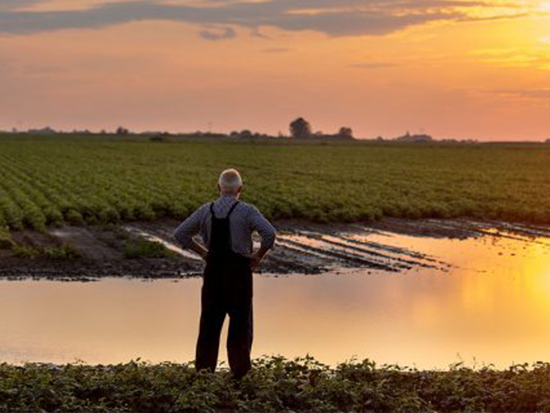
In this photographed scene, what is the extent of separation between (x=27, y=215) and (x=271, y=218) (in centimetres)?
653

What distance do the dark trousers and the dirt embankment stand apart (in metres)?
8.77

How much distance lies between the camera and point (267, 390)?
8.88 metres

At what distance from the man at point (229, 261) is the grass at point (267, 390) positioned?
0.86 feet

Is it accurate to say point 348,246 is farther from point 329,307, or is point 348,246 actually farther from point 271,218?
point 329,307

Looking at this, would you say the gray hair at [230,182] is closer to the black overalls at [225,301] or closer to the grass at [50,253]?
the black overalls at [225,301]

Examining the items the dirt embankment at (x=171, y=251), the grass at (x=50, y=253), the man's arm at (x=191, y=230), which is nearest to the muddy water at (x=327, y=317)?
the dirt embankment at (x=171, y=251)

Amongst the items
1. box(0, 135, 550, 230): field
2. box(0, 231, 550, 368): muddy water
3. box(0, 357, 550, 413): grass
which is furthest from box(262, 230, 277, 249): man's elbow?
box(0, 135, 550, 230): field

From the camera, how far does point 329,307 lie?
602 inches

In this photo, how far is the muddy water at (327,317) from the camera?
1220 cm

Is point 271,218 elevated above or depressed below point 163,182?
below

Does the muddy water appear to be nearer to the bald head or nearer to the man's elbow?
the man's elbow

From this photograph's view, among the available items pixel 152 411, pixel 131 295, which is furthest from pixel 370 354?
pixel 131 295

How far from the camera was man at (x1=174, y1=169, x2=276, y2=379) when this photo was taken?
9062 millimetres

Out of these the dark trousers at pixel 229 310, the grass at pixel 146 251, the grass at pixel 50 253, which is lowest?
the dark trousers at pixel 229 310
